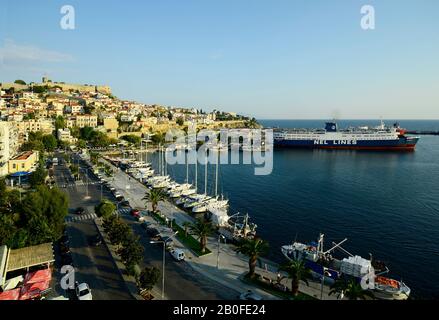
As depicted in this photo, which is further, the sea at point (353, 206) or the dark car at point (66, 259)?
the sea at point (353, 206)

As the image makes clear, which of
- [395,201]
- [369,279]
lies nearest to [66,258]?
[369,279]

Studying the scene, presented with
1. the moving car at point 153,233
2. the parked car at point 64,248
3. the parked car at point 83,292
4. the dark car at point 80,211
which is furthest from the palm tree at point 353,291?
the dark car at point 80,211

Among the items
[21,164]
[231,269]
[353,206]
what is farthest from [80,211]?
[353,206]

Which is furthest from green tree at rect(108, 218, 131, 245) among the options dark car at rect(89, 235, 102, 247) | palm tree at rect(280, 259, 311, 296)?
palm tree at rect(280, 259, 311, 296)

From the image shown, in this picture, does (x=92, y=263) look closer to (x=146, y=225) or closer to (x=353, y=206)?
(x=146, y=225)

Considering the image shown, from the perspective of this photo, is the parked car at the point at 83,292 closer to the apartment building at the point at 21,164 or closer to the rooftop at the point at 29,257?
the rooftop at the point at 29,257

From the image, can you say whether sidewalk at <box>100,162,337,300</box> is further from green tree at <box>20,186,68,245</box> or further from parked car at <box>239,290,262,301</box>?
green tree at <box>20,186,68,245</box>
